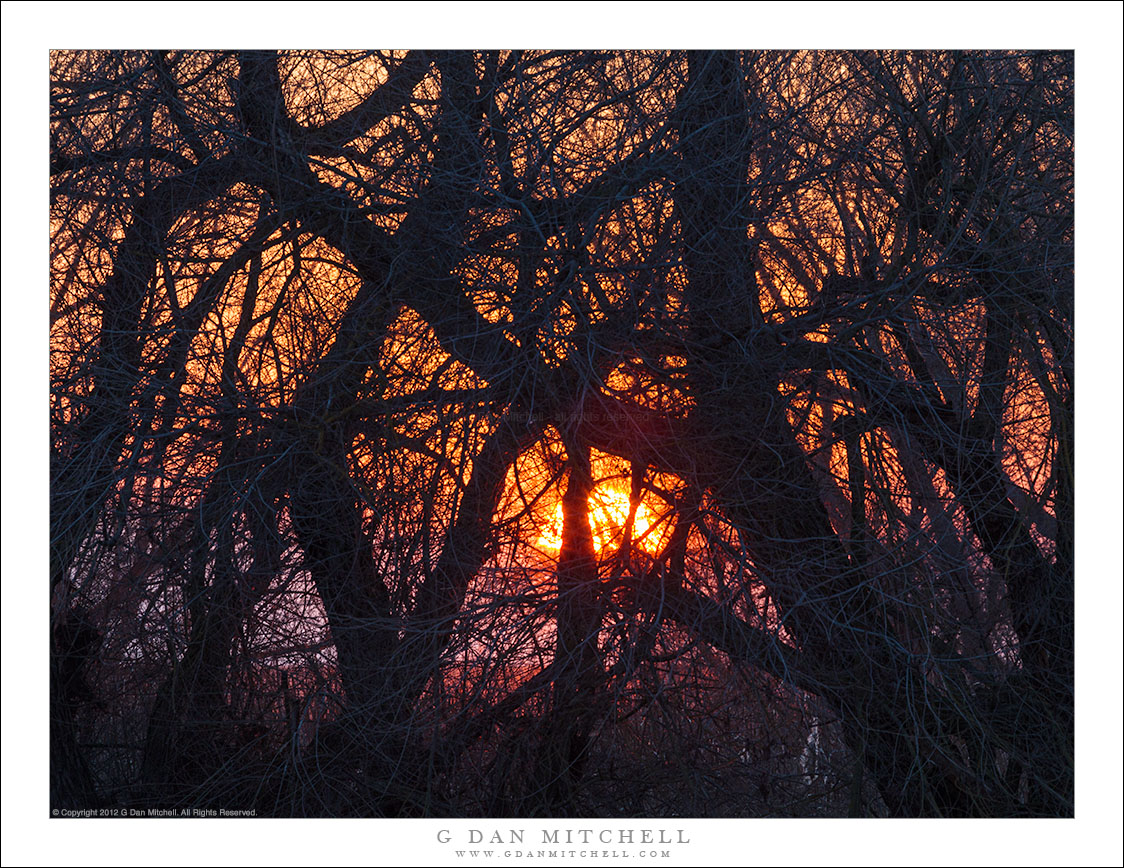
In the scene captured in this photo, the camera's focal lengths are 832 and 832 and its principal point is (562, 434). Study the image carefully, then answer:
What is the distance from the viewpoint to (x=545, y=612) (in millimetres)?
3105

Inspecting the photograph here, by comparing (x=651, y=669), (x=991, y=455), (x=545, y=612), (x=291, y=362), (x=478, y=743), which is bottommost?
(x=478, y=743)

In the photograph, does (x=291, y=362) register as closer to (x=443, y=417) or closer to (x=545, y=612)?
(x=443, y=417)

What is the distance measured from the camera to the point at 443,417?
312 centimetres

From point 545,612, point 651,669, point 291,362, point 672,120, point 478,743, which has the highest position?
point 672,120

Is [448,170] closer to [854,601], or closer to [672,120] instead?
[672,120]

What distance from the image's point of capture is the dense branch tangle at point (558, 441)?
3.10m

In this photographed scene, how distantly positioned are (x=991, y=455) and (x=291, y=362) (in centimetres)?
273

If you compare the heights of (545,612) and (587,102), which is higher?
(587,102)

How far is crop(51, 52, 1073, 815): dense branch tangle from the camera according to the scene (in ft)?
10.2

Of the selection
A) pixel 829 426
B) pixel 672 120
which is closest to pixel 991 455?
pixel 829 426

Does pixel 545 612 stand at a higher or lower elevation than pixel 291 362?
lower

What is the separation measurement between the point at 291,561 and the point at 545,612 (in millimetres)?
1004

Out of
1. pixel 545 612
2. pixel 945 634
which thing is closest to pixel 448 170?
pixel 545 612

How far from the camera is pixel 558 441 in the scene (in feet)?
10.3
